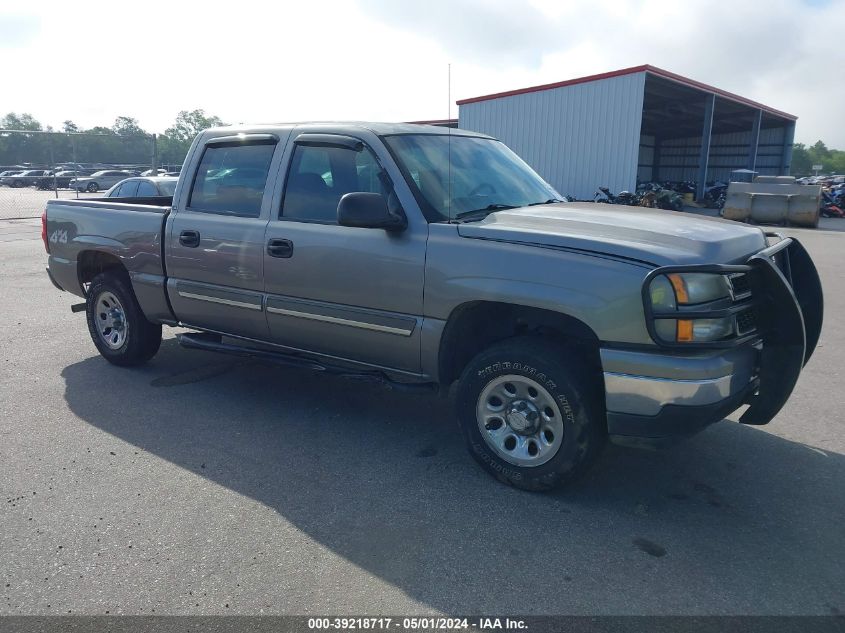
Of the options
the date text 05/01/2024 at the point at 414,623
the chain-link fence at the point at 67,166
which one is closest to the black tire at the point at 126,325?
the date text 05/01/2024 at the point at 414,623

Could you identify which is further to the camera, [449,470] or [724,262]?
[449,470]

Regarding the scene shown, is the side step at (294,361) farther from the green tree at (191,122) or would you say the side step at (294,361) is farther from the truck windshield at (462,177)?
the green tree at (191,122)

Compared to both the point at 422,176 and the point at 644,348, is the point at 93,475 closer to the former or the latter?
the point at 422,176

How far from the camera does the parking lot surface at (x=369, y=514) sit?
9.45 ft

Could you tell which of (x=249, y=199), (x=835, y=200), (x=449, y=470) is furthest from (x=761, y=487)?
(x=835, y=200)

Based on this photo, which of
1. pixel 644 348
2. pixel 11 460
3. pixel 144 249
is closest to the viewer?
pixel 644 348

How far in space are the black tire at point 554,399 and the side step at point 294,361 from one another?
424mm

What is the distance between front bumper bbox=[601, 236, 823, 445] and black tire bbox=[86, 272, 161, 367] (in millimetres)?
4037

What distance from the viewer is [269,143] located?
479 cm

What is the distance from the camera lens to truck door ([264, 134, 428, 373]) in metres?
4.01

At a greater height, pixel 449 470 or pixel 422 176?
pixel 422 176

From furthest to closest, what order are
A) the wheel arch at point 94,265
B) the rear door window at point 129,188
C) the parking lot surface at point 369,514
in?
the rear door window at point 129,188 → the wheel arch at point 94,265 → the parking lot surface at point 369,514

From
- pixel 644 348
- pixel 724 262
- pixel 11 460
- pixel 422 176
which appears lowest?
pixel 11 460

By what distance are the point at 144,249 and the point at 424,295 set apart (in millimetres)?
2635
